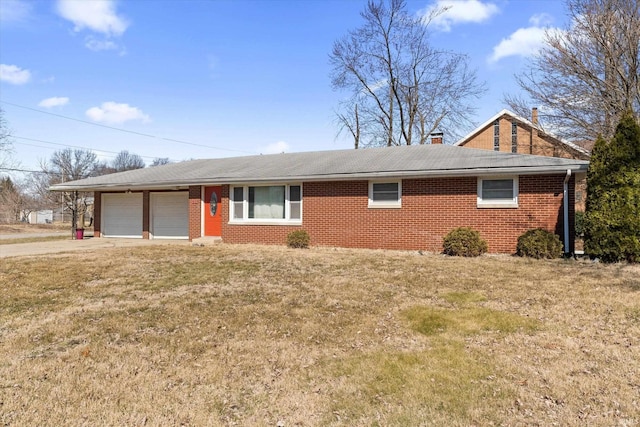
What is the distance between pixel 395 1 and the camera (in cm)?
2933

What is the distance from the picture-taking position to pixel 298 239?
43.0 feet

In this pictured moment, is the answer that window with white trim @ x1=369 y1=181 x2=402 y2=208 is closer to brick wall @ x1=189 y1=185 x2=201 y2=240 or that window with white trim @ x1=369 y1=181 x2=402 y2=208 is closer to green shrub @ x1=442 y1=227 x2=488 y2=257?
green shrub @ x1=442 y1=227 x2=488 y2=257

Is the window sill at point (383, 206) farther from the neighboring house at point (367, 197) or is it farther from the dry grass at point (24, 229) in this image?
the dry grass at point (24, 229)

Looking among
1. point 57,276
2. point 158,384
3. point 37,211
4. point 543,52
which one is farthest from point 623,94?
point 37,211

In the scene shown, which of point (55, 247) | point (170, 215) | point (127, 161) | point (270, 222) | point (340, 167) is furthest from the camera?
point (127, 161)

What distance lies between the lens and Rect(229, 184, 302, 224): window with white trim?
→ 1395cm

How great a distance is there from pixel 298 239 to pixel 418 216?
4.00m

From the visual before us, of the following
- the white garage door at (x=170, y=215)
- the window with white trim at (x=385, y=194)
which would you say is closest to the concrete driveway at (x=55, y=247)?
the white garage door at (x=170, y=215)

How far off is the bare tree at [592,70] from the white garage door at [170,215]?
16329 millimetres

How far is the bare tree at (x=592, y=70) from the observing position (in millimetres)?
14367

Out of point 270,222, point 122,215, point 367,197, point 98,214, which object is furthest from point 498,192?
point 98,214

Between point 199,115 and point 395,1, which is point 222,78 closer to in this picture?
point 199,115

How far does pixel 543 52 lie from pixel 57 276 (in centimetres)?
1906

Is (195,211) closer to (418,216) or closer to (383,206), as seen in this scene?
(383,206)
